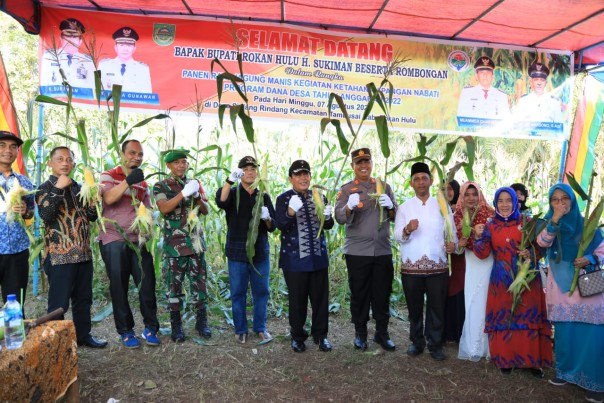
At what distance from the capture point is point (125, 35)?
4.43 m

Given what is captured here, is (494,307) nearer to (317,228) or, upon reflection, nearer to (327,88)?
(317,228)

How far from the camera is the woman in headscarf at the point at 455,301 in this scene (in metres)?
3.86

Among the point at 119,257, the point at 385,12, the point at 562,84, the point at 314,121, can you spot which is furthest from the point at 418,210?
the point at 562,84

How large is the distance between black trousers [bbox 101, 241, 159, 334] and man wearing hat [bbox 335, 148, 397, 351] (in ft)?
5.28

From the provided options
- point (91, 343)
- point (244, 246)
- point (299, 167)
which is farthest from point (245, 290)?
point (91, 343)

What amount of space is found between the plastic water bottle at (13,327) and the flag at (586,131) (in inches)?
217

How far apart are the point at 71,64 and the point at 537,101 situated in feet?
16.1

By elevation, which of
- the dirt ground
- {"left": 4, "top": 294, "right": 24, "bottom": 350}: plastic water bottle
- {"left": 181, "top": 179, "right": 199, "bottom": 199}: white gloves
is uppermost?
{"left": 181, "top": 179, "right": 199, "bottom": 199}: white gloves

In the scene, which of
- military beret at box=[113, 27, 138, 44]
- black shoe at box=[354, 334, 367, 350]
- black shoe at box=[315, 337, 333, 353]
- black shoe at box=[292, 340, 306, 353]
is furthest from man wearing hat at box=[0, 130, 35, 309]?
black shoe at box=[354, 334, 367, 350]

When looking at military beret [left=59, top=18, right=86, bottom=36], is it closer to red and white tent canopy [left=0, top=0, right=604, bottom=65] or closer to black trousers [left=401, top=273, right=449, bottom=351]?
Answer: red and white tent canopy [left=0, top=0, right=604, bottom=65]

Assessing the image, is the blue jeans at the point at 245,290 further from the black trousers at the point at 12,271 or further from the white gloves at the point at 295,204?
the black trousers at the point at 12,271

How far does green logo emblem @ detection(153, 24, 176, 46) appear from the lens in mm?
4496

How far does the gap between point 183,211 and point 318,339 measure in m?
1.55

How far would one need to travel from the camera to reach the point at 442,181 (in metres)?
3.56
